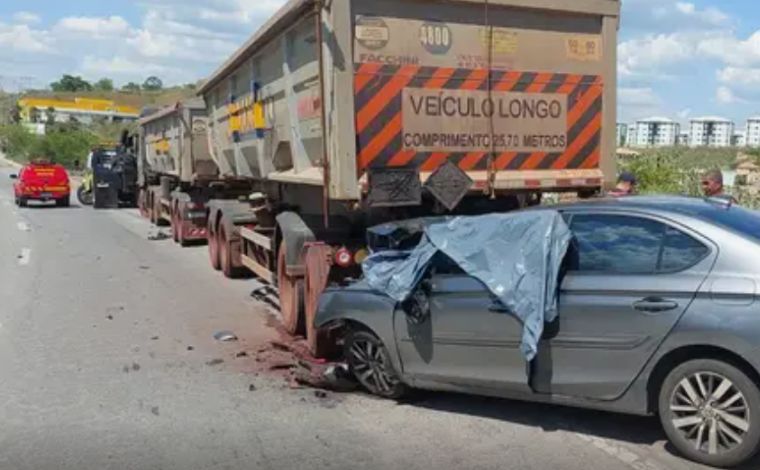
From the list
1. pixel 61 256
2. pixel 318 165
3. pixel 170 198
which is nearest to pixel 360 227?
pixel 318 165

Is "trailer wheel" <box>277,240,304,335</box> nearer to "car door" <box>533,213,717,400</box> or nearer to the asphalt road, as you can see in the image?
the asphalt road

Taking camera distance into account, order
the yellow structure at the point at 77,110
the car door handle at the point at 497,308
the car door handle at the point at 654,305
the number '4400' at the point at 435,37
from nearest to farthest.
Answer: the car door handle at the point at 654,305 → the car door handle at the point at 497,308 → the number '4400' at the point at 435,37 → the yellow structure at the point at 77,110

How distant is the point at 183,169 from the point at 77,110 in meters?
140

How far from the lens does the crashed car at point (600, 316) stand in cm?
466

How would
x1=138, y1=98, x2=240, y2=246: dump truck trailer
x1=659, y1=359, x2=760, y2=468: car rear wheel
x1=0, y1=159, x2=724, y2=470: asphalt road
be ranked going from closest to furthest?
x1=659, y1=359, x2=760, y2=468: car rear wheel
x1=0, y1=159, x2=724, y2=470: asphalt road
x1=138, y1=98, x2=240, y2=246: dump truck trailer

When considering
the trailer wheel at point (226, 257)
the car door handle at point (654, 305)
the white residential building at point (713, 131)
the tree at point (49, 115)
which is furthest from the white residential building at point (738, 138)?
the tree at point (49, 115)

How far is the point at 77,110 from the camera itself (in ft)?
484

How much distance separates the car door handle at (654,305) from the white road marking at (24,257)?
38.9 ft

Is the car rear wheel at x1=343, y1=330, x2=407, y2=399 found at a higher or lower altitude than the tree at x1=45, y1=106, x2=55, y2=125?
lower

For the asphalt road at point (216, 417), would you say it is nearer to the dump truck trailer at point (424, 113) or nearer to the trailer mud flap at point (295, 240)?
the trailer mud flap at point (295, 240)

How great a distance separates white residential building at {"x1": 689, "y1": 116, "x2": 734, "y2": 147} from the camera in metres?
45.7

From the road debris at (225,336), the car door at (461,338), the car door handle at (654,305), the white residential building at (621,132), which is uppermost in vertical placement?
the white residential building at (621,132)

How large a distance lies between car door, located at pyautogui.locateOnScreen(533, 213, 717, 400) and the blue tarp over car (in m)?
0.12

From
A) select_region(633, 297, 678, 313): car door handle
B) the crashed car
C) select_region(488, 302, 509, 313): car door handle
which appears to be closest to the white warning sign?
the crashed car
